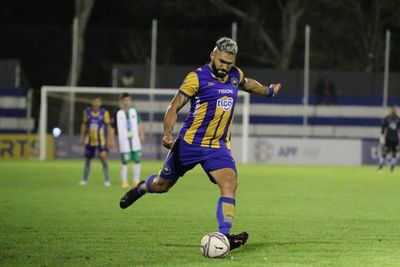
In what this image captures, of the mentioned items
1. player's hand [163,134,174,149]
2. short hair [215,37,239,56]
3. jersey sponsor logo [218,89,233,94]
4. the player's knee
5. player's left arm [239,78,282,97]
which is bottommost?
the player's knee

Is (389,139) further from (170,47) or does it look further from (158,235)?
(158,235)

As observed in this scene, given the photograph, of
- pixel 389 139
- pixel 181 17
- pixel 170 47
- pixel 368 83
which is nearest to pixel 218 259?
pixel 389 139

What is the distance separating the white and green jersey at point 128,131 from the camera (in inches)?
868

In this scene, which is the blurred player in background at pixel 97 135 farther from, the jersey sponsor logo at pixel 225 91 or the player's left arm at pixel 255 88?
the jersey sponsor logo at pixel 225 91

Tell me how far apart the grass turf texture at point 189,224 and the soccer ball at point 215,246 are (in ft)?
0.24

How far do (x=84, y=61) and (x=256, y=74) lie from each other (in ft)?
31.0

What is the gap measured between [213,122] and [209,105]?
0.20m

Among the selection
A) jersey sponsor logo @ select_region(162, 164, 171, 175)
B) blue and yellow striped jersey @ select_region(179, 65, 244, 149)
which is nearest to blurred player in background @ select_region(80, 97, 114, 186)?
jersey sponsor logo @ select_region(162, 164, 171, 175)

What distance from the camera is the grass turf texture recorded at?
10.0m

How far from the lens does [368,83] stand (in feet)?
128

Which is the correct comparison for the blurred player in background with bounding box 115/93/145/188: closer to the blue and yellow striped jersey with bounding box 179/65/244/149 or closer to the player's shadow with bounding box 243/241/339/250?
the player's shadow with bounding box 243/241/339/250

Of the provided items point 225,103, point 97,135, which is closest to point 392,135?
point 97,135

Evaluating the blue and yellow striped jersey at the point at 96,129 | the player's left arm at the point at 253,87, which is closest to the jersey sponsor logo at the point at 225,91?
the player's left arm at the point at 253,87

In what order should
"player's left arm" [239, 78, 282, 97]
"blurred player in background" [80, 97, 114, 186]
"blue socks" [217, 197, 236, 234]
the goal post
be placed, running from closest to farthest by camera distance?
"blue socks" [217, 197, 236, 234] → "player's left arm" [239, 78, 282, 97] → "blurred player in background" [80, 97, 114, 186] → the goal post
